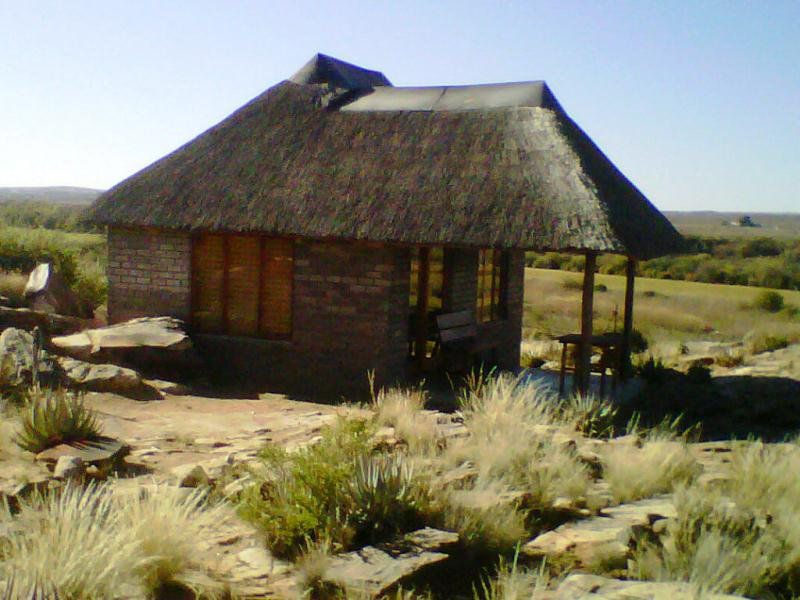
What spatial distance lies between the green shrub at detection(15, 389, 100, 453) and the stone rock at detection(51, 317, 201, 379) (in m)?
3.68

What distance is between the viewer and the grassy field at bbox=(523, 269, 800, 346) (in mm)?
25031

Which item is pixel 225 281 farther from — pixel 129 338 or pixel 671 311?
pixel 671 311

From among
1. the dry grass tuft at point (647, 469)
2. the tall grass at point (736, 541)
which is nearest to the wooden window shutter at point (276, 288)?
the dry grass tuft at point (647, 469)

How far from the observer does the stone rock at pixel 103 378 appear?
10.4m

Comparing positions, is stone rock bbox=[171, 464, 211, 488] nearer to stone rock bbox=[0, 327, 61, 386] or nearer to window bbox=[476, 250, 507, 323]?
stone rock bbox=[0, 327, 61, 386]

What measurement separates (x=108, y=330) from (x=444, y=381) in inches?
179

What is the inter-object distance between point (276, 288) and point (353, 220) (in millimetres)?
1622

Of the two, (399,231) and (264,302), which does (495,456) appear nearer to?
(399,231)

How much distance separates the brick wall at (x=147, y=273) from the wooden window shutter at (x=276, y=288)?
1.15 meters

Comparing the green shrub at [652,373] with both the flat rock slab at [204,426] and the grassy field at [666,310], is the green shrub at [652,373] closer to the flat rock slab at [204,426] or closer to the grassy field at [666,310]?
the flat rock slab at [204,426]

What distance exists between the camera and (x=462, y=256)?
12.6 meters

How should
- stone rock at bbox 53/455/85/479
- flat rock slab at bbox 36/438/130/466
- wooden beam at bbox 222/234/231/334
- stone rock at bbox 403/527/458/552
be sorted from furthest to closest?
wooden beam at bbox 222/234/231/334
flat rock slab at bbox 36/438/130/466
stone rock at bbox 53/455/85/479
stone rock at bbox 403/527/458/552

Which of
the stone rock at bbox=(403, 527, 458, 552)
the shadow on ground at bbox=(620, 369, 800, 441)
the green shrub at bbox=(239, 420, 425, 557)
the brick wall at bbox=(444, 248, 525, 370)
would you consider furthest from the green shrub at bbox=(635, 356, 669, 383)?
the stone rock at bbox=(403, 527, 458, 552)

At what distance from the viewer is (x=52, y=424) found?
7.38m
